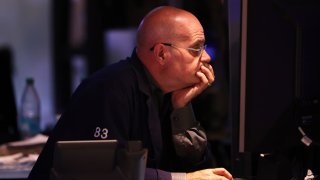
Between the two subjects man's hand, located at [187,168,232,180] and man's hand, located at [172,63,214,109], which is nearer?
man's hand, located at [187,168,232,180]

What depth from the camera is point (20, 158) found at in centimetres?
274

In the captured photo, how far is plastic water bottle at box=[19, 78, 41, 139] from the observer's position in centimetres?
333

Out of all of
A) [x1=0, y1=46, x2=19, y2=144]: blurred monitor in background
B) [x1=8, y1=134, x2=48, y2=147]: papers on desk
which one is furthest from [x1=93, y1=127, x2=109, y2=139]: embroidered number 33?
[x1=0, y1=46, x2=19, y2=144]: blurred monitor in background

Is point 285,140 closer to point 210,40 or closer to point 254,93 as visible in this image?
point 254,93

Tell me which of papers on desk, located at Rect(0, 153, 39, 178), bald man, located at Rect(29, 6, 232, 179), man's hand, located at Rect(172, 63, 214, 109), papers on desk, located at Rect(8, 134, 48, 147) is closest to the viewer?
bald man, located at Rect(29, 6, 232, 179)

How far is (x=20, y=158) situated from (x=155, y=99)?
93 centimetres

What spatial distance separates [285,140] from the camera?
5.77 feet

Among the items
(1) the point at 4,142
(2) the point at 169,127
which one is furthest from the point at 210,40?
(2) the point at 169,127

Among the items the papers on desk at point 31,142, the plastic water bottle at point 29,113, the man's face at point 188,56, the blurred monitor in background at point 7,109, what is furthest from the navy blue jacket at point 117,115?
the plastic water bottle at point 29,113

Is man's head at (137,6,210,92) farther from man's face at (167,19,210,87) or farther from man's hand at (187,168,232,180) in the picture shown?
man's hand at (187,168,232,180)

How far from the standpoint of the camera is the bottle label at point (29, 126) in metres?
3.31

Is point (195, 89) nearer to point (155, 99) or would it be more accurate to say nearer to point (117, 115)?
point (155, 99)

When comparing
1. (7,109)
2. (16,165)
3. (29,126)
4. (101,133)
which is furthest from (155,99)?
(29,126)

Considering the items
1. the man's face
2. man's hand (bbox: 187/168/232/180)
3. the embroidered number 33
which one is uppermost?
the man's face
